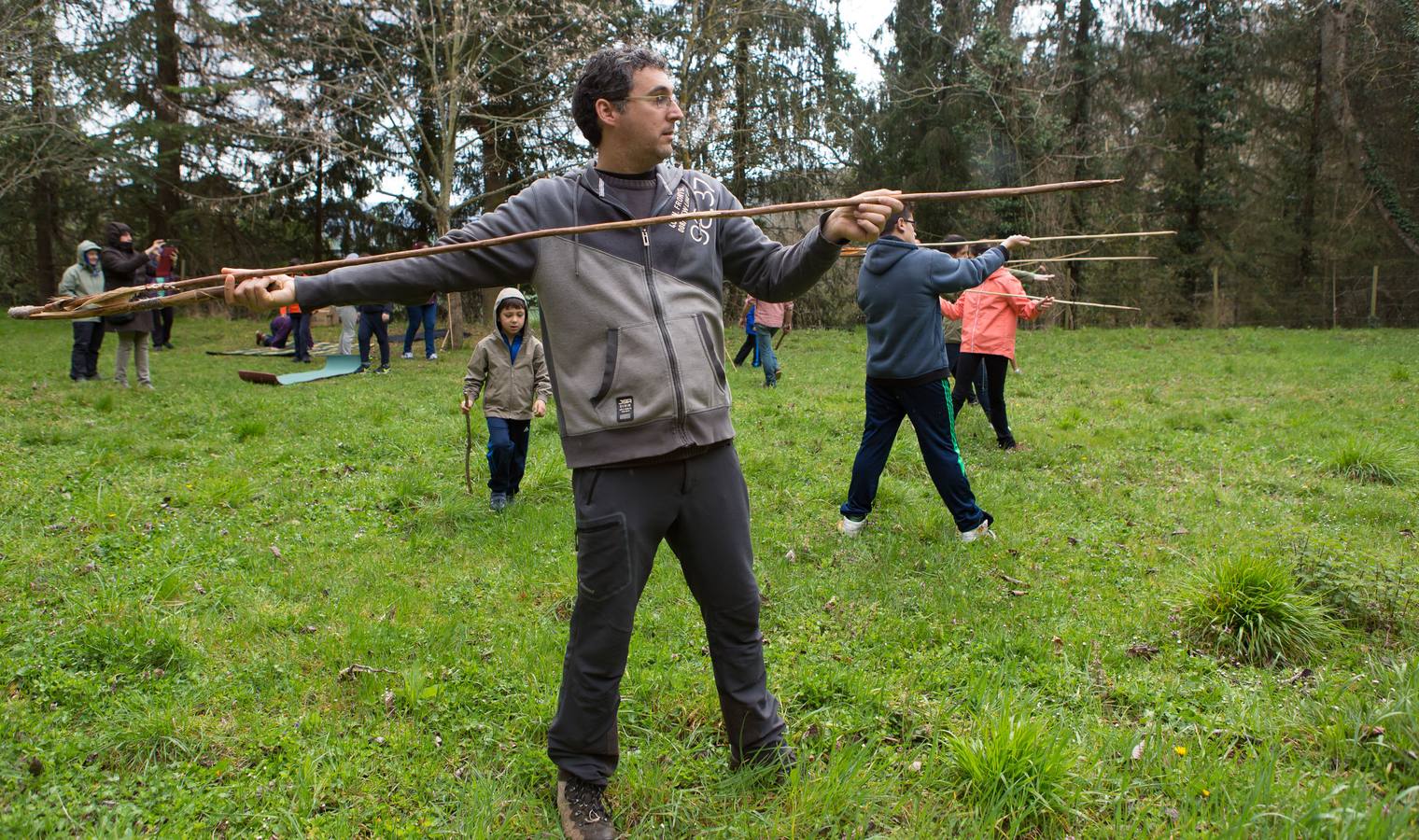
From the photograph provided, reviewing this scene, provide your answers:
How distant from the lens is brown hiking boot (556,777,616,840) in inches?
105

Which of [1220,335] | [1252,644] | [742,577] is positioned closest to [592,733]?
[742,577]

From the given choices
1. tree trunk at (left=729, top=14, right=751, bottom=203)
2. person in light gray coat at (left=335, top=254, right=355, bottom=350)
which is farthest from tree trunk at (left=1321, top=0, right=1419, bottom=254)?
person in light gray coat at (left=335, top=254, right=355, bottom=350)

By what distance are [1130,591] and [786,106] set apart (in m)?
20.3

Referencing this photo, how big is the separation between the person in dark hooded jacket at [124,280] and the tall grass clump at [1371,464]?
11908 millimetres

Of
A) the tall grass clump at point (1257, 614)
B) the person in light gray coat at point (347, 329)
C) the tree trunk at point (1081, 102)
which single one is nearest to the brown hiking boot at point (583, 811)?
the tall grass clump at point (1257, 614)

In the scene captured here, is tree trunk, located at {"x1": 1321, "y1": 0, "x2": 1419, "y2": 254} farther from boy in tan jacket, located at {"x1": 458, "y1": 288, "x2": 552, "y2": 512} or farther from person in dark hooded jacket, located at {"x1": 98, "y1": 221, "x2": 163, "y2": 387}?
person in dark hooded jacket, located at {"x1": 98, "y1": 221, "x2": 163, "y2": 387}

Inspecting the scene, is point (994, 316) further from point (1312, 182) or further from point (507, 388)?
point (1312, 182)

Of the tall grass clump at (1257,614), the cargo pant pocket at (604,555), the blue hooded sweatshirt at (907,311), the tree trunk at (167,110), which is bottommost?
the tall grass clump at (1257,614)

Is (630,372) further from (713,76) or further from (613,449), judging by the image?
(713,76)

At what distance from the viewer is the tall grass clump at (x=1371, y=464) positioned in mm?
6570

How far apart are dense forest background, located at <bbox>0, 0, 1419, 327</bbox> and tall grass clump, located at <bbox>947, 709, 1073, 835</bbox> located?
15.9 m

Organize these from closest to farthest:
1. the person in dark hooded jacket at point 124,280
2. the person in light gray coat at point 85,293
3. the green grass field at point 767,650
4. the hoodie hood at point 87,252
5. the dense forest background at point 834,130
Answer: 1. the green grass field at point 767,650
2. the person in dark hooded jacket at point 124,280
3. the hoodie hood at point 87,252
4. the person in light gray coat at point 85,293
5. the dense forest background at point 834,130

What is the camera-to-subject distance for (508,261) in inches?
104

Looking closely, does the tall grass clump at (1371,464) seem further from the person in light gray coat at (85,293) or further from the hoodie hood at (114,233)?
the person in light gray coat at (85,293)
